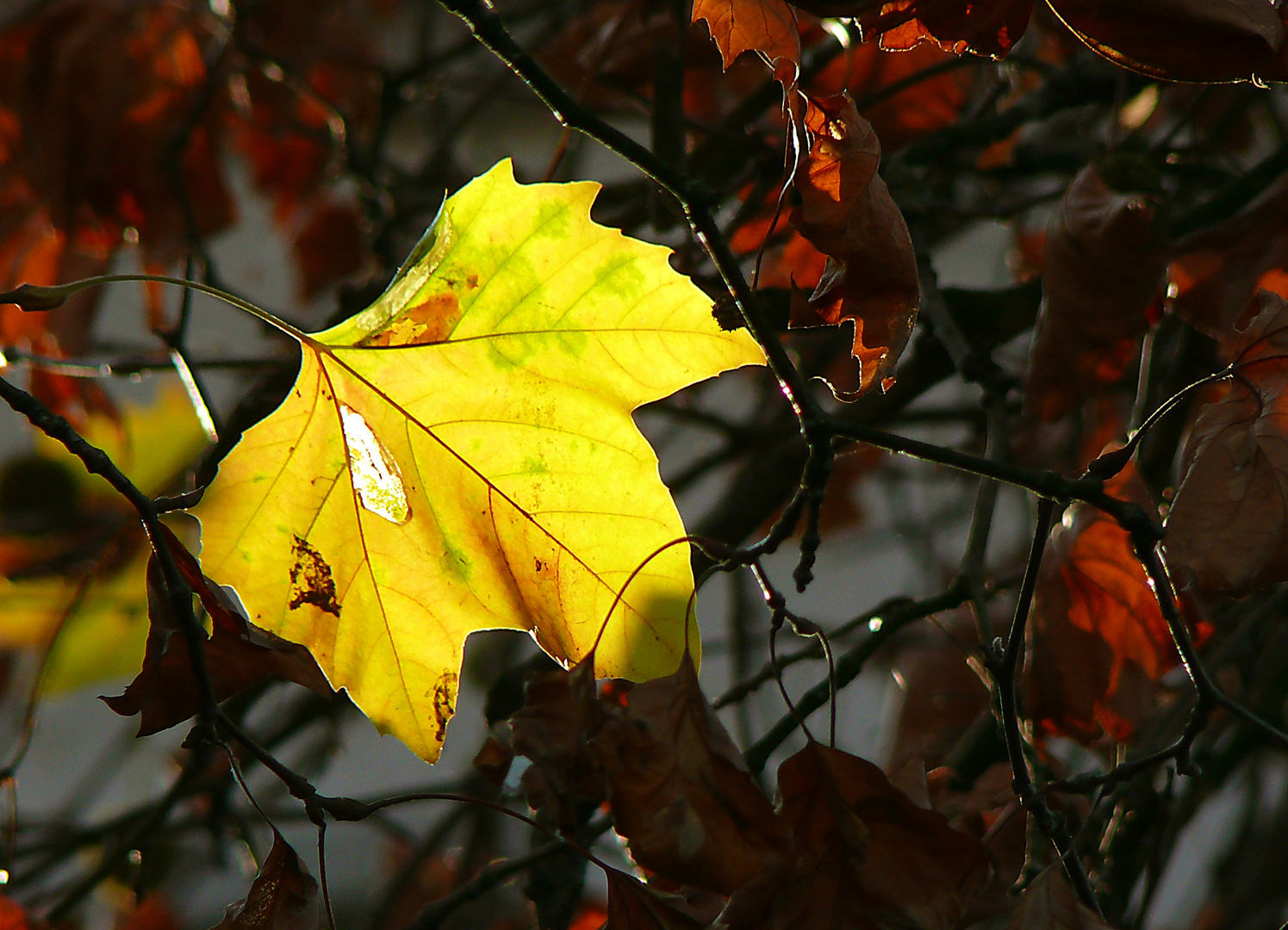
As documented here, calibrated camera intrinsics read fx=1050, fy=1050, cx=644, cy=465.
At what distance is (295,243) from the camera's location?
5.55ft

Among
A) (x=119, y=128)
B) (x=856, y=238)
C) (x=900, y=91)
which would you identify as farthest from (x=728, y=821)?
(x=119, y=128)

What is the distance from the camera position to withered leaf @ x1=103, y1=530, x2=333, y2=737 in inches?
20.2

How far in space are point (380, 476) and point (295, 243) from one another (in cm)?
121

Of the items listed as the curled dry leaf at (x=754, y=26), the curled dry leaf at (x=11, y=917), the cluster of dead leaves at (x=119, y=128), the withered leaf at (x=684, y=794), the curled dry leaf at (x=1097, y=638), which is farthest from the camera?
the cluster of dead leaves at (x=119, y=128)

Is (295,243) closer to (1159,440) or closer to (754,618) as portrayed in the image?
(754,618)

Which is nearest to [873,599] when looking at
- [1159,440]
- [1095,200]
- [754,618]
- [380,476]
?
[754,618]

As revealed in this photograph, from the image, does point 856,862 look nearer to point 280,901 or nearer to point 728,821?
point 728,821

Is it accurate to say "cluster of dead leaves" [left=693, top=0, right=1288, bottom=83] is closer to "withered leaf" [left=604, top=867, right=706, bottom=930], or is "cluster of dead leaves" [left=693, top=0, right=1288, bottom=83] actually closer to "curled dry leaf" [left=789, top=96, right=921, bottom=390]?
"curled dry leaf" [left=789, top=96, right=921, bottom=390]

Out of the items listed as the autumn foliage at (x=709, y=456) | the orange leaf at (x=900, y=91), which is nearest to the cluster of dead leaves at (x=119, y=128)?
the autumn foliage at (x=709, y=456)

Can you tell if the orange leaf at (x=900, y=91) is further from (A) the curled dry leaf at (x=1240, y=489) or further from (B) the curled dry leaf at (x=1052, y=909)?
(B) the curled dry leaf at (x=1052, y=909)

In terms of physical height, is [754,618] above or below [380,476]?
above

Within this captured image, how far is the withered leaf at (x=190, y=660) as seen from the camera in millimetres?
512

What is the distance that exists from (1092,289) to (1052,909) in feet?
1.43

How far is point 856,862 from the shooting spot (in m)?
0.48
